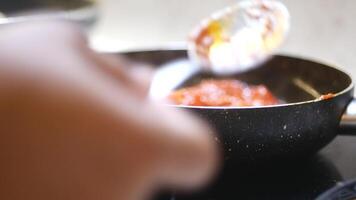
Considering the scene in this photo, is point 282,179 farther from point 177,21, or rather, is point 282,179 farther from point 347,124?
point 177,21

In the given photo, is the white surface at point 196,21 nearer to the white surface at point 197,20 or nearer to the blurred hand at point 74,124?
the white surface at point 197,20

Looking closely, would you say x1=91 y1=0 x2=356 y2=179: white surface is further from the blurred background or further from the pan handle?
the pan handle

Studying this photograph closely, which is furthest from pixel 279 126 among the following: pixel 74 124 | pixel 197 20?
pixel 197 20

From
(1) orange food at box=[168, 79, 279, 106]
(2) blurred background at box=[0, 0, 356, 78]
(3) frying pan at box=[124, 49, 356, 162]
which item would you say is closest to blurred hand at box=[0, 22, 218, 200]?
(3) frying pan at box=[124, 49, 356, 162]

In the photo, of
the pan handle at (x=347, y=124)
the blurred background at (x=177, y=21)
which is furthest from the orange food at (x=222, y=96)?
the blurred background at (x=177, y=21)

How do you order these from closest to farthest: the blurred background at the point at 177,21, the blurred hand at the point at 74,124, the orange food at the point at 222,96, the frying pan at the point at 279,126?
1. the blurred hand at the point at 74,124
2. the frying pan at the point at 279,126
3. the orange food at the point at 222,96
4. the blurred background at the point at 177,21
